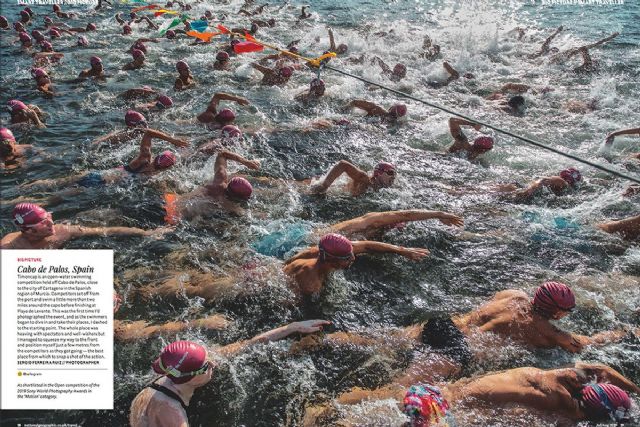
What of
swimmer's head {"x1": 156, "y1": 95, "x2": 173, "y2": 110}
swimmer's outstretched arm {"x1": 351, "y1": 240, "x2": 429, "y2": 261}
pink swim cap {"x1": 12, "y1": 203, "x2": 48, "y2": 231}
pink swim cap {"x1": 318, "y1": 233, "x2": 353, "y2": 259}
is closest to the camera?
pink swim cap {"x1": 318, "y1": 233, "x2": 353, "y2": 259}

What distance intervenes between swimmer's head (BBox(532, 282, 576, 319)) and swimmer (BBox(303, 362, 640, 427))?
1.90 ft

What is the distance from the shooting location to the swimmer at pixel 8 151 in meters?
8.38

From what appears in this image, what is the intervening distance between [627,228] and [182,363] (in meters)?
7.33

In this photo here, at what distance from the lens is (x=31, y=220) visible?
17.1 feet

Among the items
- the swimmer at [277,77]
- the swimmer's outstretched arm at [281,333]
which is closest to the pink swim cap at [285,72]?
the swimmer at [277,77]

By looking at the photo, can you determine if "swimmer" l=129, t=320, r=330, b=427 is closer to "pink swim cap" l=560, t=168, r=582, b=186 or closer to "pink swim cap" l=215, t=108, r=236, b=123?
"pink swim cap" l=215, t=108, r=236, b=123

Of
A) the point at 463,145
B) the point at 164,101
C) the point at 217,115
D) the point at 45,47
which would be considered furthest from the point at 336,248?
the point at 45,47

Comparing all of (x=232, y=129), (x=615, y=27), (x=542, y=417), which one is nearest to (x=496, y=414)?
(x=542, y=417)

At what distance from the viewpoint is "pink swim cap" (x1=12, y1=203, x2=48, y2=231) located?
5152 mm

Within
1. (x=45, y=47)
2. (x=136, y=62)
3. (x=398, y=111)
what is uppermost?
(x=398, y=111)

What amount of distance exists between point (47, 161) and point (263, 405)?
25.7 feet

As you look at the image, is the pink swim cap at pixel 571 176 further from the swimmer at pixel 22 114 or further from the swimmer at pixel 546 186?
the swimmer at pixel 22 114

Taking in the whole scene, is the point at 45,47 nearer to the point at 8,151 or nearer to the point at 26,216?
the point at 8,151

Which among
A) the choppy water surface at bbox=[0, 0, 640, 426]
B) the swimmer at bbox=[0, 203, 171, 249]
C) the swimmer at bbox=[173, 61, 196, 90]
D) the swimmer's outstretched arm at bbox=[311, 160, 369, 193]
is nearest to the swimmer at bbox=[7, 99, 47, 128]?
the choppy water surface at bbox=[0, 0, 640, 426]
